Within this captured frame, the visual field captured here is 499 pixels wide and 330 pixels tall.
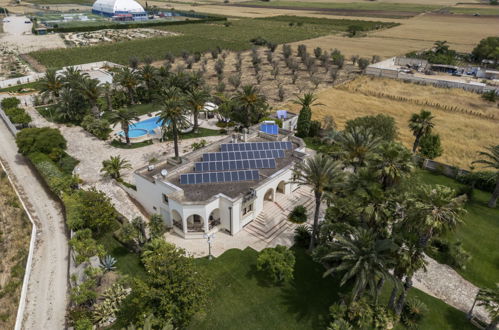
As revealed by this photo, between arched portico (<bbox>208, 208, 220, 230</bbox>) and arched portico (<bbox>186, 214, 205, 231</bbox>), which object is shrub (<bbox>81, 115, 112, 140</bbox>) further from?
arched portico (<bbox>208, 208, 220, 230</bbox>)

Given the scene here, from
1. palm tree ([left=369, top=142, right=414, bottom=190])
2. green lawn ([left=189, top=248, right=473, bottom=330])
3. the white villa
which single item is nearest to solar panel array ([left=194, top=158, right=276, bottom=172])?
the white villa

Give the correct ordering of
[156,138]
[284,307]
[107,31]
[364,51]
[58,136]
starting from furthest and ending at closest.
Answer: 1. [107,31]
2. [364,51]
3. [156,138]
4. [58,136]
5. [284,307]

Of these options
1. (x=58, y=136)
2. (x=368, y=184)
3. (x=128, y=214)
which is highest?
(x=368, y=184)

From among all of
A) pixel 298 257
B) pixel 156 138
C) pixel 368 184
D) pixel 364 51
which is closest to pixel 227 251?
pixel 298 257

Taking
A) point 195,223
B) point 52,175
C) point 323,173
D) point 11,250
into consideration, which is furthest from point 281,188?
point 11,250

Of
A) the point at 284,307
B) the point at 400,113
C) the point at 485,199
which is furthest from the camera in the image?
the point at 400,113

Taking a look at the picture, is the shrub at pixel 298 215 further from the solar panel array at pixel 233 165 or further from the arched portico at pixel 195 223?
the arched portico at pixel 195 223

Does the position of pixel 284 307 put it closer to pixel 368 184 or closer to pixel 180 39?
pixel 368 184
